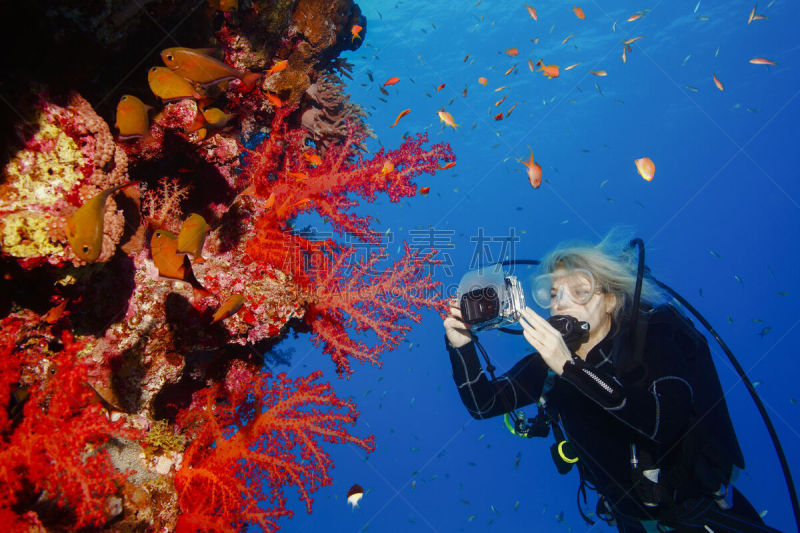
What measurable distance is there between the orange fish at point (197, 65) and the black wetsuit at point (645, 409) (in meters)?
3.18

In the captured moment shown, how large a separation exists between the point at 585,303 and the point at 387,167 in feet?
8.68

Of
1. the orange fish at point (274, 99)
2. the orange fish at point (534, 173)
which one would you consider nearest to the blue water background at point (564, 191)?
the orange fish at point (534, 173)

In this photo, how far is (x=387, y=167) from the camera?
14.4 feet

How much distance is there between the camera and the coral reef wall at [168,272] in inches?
Answer: 90.4

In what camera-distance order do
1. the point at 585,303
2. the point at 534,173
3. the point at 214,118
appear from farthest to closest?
the point at 534,173
the point at 585,303
the point at 214,118

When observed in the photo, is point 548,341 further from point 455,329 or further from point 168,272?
point 168,272

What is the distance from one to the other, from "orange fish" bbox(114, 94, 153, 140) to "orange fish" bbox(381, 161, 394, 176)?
244cm

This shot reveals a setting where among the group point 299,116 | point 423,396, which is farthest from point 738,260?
point 299,116

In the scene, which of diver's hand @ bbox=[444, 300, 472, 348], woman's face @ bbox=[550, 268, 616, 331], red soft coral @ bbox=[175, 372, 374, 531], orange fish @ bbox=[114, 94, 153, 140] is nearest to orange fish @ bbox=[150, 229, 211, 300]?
orange fish @ bbox=[114, 94, 153, 140]

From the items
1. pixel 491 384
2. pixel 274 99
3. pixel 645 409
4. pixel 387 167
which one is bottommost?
pixel 491 384

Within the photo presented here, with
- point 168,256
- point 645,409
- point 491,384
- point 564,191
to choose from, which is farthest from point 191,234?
point 564,191

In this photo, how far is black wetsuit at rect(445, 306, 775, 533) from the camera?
276 cm

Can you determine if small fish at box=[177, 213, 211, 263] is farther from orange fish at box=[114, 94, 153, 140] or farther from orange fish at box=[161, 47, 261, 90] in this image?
orange fish at box=[161, 47, 261, 90]

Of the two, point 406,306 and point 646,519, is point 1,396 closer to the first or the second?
point 406,306
